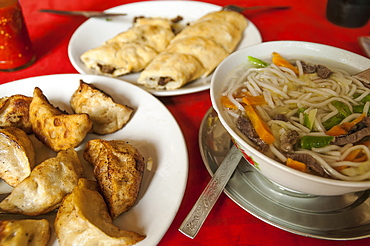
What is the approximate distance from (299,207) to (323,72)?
30.4 inches

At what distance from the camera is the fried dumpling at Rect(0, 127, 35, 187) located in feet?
4.74

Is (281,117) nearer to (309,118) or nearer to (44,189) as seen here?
(309,118)

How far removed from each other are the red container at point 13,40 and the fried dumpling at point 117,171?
134cm

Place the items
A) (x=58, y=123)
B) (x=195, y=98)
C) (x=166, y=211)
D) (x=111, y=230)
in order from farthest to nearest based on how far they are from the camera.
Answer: (x=195, y=98) < (x=58, y=123) < (x=166, y=211) < (x=111, y=230)

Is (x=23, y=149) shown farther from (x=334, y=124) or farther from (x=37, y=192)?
(x=334, y=124)

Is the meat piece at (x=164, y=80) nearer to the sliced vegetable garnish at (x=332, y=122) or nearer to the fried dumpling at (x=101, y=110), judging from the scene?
the fried dumpling at (x=101, y=110)

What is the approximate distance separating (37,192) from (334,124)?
4.64 feet

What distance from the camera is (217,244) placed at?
134 cm

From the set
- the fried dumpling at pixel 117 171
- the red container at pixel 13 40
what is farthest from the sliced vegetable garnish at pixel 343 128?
the red container at pixel 13 40

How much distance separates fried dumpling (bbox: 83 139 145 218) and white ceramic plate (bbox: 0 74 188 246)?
0.21ft

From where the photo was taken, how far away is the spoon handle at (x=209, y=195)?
4.19ft

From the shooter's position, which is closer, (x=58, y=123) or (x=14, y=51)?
(x=58, y=123)

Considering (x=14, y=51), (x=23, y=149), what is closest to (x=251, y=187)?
(x=23, y=149)

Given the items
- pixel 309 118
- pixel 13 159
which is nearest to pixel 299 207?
pixel 309 118
